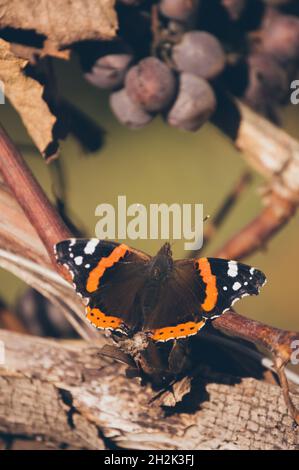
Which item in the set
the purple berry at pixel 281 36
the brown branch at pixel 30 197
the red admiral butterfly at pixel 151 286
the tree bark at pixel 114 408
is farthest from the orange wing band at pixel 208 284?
the purple berry at pixel 281 36

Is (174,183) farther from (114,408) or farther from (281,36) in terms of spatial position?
(114,408)

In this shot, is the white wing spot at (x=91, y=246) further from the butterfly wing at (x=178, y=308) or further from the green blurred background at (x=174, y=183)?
the green blurred background at (x=174, y=183)

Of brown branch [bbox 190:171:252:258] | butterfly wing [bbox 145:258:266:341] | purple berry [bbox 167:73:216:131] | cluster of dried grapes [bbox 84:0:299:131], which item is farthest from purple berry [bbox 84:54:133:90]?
brown branch [bbox 190:171:252:258]

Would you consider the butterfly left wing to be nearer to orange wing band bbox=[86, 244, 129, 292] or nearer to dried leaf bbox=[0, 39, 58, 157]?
orange wing band bbox=[86, 244, 129, 292]

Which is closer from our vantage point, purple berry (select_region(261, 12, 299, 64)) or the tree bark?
the tree bark

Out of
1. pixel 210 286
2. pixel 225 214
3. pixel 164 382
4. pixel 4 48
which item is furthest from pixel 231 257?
pixel 4 48

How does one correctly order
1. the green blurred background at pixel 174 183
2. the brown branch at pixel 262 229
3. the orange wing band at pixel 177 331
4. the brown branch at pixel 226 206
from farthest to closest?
1. the green blurred background at pixel 174 183
2. the brown branch at pixel 226 206
3. the brown branch at pixel 262 229
4. the orange wing band at pixel 177 331

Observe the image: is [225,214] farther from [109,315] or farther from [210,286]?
[109,315]
